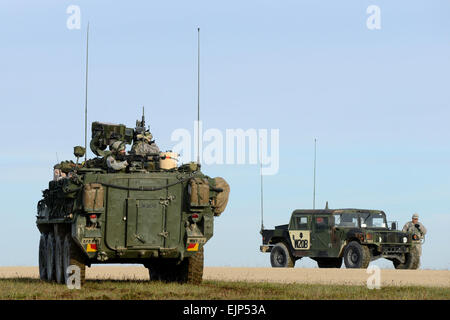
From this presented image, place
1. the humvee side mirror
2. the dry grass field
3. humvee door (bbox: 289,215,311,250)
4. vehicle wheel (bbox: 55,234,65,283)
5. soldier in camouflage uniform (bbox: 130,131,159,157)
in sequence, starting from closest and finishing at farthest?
the dry grass field
vehicle wheel (bbox: 55,234,65,283)
soldier in camouflage uniform (bbox: 130,131,159,157)
the humvee side mirror
humvee door (bbox: 289,215,311,250)

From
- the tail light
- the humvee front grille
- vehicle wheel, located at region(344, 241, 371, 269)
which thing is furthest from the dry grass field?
the humvee front grille

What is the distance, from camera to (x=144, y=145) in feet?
65.3

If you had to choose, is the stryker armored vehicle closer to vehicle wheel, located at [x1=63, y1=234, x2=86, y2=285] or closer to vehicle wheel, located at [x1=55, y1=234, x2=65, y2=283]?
vehicle wheel, located at [x1=63, y1=234, x2=86, y2=285]

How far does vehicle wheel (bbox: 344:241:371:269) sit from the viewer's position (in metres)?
28.2

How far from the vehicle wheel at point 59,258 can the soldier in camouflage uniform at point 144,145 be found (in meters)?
2.37

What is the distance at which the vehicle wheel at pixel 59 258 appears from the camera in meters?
19.6

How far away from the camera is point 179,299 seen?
50.5 feet

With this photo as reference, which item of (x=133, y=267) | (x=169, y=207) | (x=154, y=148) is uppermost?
(x=154, y=148)

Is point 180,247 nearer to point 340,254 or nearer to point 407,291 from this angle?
point 407,291

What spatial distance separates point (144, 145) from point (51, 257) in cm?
338

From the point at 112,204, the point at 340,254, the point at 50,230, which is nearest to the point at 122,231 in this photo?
the point at 112,204

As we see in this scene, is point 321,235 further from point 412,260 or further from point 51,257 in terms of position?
point 51,257
